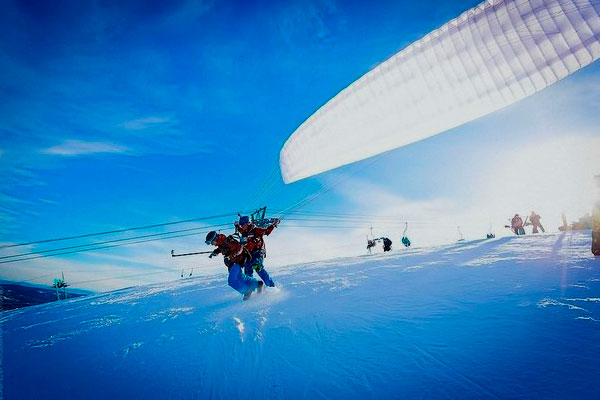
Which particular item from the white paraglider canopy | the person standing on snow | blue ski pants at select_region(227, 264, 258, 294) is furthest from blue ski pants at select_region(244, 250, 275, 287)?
the white paraglider canopy

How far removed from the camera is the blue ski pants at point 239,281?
6.12 m

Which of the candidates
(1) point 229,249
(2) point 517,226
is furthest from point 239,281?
(2) point 517,226

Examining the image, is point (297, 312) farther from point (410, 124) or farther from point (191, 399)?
point (410, 124)

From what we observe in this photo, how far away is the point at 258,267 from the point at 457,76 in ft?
22.4

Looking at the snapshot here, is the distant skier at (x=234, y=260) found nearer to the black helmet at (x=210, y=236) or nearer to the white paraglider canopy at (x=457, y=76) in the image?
the black helmet at (x=210, y=236)

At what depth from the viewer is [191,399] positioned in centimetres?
255

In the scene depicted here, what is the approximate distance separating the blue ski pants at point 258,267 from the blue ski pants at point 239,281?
1.83ft

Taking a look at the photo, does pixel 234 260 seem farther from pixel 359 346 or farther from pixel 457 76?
pixel 457 76

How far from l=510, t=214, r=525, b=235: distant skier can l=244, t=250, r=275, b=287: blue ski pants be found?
1621 cm

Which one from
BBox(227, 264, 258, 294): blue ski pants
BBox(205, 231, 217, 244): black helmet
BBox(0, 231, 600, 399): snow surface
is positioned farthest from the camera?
BBox(227, 264, 258, 294): blue ski pants

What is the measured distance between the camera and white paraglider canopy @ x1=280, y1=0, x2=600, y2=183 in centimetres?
567

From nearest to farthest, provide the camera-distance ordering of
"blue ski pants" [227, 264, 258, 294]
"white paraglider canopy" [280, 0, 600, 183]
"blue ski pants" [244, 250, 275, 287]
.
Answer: "white paraglider canopy" [280, 0, 600, 183]
"blue ski pants" [227, 264, 258, 294]
"blue ski pants" [244, 250, 275, 287]

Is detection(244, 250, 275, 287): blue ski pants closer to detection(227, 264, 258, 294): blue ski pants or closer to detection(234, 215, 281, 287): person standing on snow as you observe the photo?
detection(234, 215, 281, 287): person standing on snow

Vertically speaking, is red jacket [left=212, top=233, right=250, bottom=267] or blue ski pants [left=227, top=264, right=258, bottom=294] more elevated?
red jacket [left=212, top=233, right=250, bottom=267]
